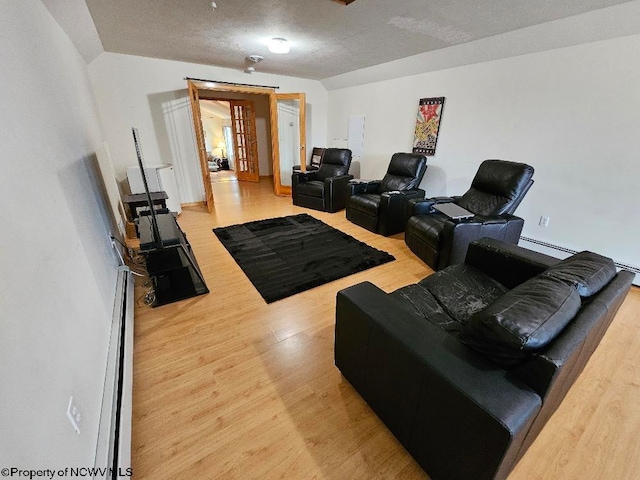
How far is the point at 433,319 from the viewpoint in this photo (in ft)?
4.55

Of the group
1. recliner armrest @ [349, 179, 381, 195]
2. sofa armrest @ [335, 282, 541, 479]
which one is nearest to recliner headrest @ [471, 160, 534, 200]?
recliner armrest @ [349, 179, 381, 195]

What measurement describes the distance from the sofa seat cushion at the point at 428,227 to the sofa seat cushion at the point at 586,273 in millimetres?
1305

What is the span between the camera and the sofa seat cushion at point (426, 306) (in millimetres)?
1349

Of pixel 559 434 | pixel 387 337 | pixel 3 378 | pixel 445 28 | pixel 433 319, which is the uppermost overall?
pixel 445 28

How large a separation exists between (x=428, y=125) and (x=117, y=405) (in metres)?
4.41

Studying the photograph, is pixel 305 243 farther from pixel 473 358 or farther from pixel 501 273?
pixel 473 358

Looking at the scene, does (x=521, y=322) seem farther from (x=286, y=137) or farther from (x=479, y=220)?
(x=286, y=137)

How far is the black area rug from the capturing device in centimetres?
241

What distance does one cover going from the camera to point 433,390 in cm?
90

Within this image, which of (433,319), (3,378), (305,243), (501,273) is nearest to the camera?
(3,378)

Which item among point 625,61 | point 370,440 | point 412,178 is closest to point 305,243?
point 412,178

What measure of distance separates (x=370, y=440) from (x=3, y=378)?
129 cm

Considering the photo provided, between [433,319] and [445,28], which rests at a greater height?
[445,28]

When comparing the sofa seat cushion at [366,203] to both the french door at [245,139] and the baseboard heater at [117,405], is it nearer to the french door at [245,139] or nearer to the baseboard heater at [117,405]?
the baseboard heater at [117,405]
